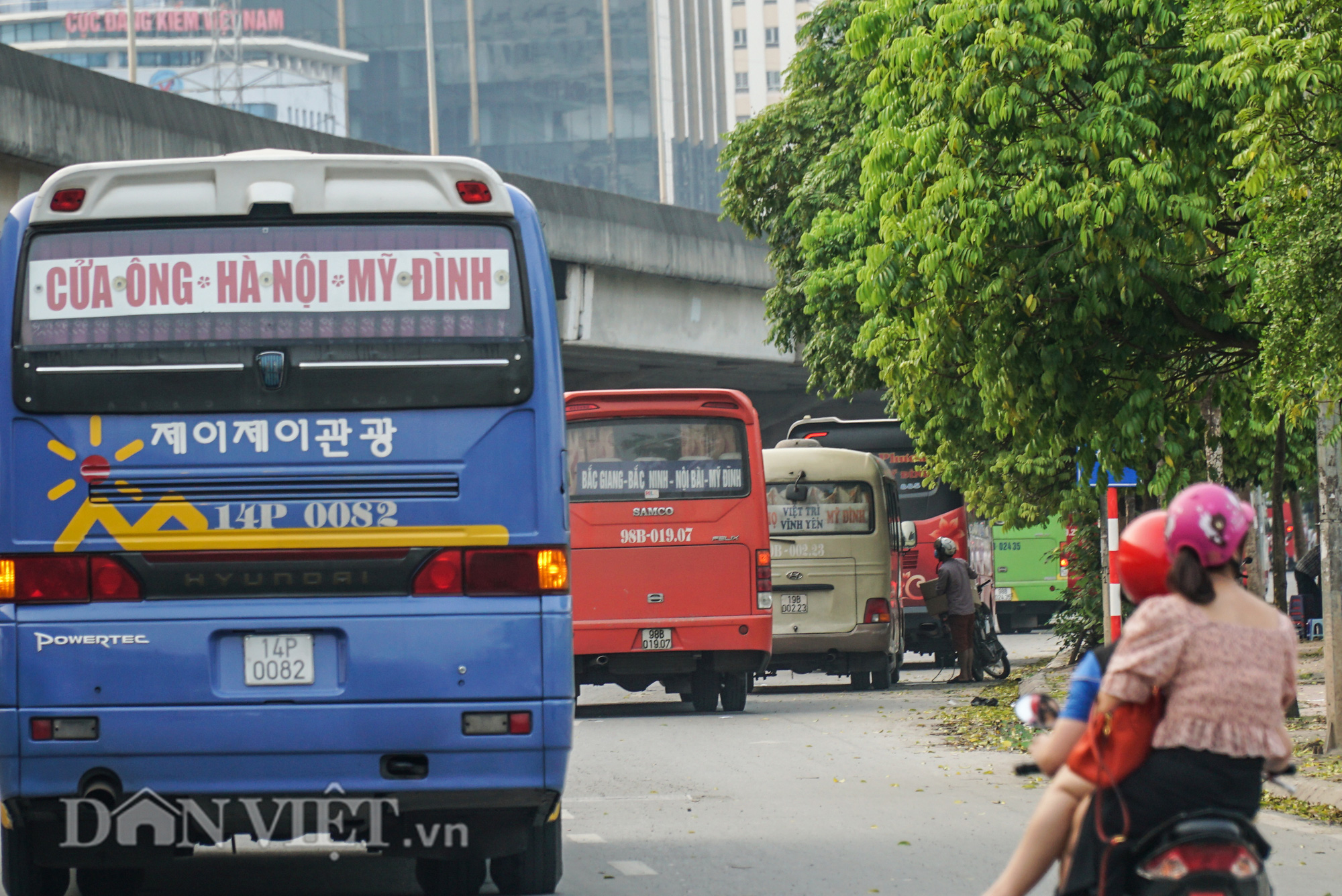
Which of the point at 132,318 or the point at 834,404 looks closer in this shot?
the point at 132,318

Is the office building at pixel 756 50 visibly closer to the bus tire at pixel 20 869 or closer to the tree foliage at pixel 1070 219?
the tree foliage at pixel 1070 219

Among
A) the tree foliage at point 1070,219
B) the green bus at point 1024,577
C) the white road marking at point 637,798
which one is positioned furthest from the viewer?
the green bus at point 1024,577

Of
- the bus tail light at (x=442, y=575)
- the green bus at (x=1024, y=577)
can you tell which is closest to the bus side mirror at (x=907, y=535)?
the bus tail light at (x=442, y=575)

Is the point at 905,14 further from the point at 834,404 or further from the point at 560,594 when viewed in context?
the point at 834,404

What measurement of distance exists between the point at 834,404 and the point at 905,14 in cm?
3396

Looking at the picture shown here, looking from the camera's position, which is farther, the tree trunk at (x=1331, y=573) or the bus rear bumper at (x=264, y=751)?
the tree trunk at (x=1331, y=573)

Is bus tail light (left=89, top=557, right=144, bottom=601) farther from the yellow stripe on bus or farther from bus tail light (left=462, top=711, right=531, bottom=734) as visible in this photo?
bus tail light (left=462, top=711, right=531, bottom=734)

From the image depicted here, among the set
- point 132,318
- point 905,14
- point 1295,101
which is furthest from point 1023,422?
point 132,318

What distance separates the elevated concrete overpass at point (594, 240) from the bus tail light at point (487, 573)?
1428 centimetres

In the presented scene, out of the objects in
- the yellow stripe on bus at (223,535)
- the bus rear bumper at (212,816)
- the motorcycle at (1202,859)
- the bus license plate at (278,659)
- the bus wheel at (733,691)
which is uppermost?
the yellow stripe on bus at (223,535)

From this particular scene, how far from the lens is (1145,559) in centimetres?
469

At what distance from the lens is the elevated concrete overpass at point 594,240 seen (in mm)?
20719

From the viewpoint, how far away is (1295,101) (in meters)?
10.3

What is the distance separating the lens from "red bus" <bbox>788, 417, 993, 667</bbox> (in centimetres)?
2962
